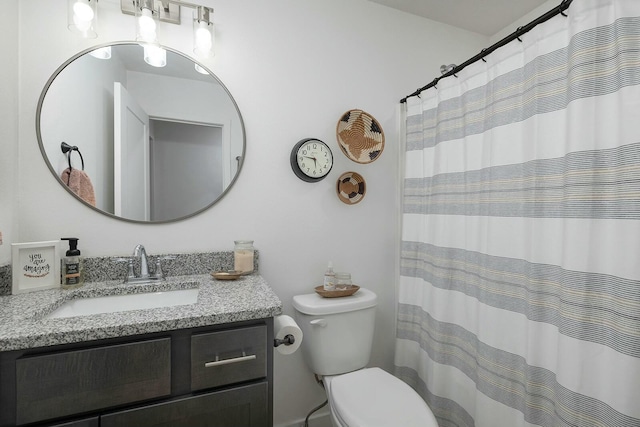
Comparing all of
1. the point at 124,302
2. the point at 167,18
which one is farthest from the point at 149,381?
the point at 167,18

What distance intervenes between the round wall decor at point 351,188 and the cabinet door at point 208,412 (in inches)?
43.4

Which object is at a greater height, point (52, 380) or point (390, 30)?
point (390, 30)

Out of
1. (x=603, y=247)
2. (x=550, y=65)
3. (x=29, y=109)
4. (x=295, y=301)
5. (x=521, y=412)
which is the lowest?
(x=521, y=412)

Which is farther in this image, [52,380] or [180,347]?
[180,347]

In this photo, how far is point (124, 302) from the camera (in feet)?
4.13

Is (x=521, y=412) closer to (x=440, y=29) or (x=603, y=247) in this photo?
(x=603, y=247)

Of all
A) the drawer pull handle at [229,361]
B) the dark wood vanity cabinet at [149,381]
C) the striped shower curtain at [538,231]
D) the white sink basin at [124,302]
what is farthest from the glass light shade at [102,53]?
the striped shower curtain at [538,231]

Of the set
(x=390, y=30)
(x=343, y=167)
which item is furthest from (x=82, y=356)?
(x=390, y=30)

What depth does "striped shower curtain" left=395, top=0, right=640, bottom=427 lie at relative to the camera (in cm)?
86

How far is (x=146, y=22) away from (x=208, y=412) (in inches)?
62.9

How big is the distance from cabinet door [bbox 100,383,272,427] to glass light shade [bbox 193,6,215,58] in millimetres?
1481

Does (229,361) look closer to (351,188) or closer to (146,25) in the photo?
(351,188)

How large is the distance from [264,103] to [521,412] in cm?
180

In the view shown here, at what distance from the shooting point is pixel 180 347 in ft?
3.09
